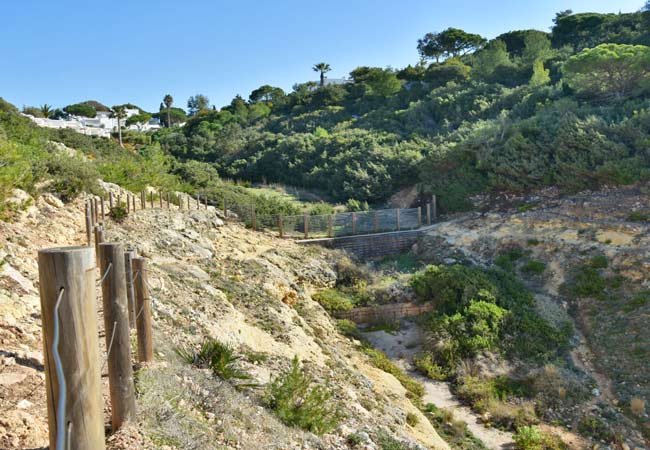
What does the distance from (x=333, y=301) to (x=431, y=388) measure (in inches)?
178

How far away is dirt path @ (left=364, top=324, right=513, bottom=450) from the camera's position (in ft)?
31.6

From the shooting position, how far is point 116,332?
3.62 meters

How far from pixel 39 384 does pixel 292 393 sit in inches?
113

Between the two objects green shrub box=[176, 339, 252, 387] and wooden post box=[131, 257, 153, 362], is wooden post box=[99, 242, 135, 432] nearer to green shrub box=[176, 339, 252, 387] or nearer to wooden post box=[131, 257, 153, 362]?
wooden post box=[131, 257, 153, 362]

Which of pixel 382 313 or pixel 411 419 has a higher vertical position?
pixel 382 313

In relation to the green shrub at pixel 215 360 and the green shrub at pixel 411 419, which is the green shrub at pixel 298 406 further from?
the green shrub at pixel 411 419

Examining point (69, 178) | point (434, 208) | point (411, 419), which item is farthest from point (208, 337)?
point (434, 208)

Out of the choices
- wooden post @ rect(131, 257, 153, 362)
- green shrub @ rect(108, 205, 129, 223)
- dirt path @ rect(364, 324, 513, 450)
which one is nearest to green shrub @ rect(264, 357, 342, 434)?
wooden post @ rect(131, 257, 153, 362)

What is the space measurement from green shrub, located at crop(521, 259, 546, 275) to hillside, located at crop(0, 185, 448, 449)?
6664 mm

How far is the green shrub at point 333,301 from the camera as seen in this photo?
48.4 feet

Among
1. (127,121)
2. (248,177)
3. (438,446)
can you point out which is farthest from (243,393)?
(127,121)

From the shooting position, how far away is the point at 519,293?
48.3 ft

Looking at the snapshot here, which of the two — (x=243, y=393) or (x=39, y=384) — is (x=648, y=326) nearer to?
(x=243, y=393)

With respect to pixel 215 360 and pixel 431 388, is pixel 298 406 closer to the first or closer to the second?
pixel 215 360
